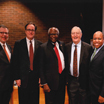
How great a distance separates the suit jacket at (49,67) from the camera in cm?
208

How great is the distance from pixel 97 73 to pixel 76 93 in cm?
55

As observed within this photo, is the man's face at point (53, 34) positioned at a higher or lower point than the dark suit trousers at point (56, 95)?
higher

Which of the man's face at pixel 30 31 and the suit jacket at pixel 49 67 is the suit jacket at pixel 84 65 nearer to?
the suit jacket at pixel 49 67

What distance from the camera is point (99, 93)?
6.27 ft

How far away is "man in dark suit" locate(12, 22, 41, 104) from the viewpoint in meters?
2.19

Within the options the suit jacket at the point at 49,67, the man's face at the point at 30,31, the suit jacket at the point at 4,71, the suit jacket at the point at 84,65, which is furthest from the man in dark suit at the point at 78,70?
the suit jacket at the point at 4,71

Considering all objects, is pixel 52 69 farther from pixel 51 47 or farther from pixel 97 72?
pixel 97 72

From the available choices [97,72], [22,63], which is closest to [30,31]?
[22,63]

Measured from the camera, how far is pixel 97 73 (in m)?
1.88

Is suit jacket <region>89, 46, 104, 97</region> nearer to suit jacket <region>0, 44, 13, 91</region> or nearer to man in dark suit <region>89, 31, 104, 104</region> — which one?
man in dark suit <region>89, 31, 104, 104</region>

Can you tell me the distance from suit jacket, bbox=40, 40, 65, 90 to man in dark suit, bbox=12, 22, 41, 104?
0.70ft

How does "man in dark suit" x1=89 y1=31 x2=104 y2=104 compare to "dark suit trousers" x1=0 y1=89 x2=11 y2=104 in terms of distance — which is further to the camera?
"dark suit trousers" x1=0 y1=89 x2=11 y2=104

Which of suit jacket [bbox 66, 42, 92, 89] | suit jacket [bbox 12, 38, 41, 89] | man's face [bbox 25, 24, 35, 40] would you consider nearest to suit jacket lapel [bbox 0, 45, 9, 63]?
suit jacket [bbox 12, 38, 41, 89]

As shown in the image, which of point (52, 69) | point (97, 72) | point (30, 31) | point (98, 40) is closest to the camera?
point (97, 72)
